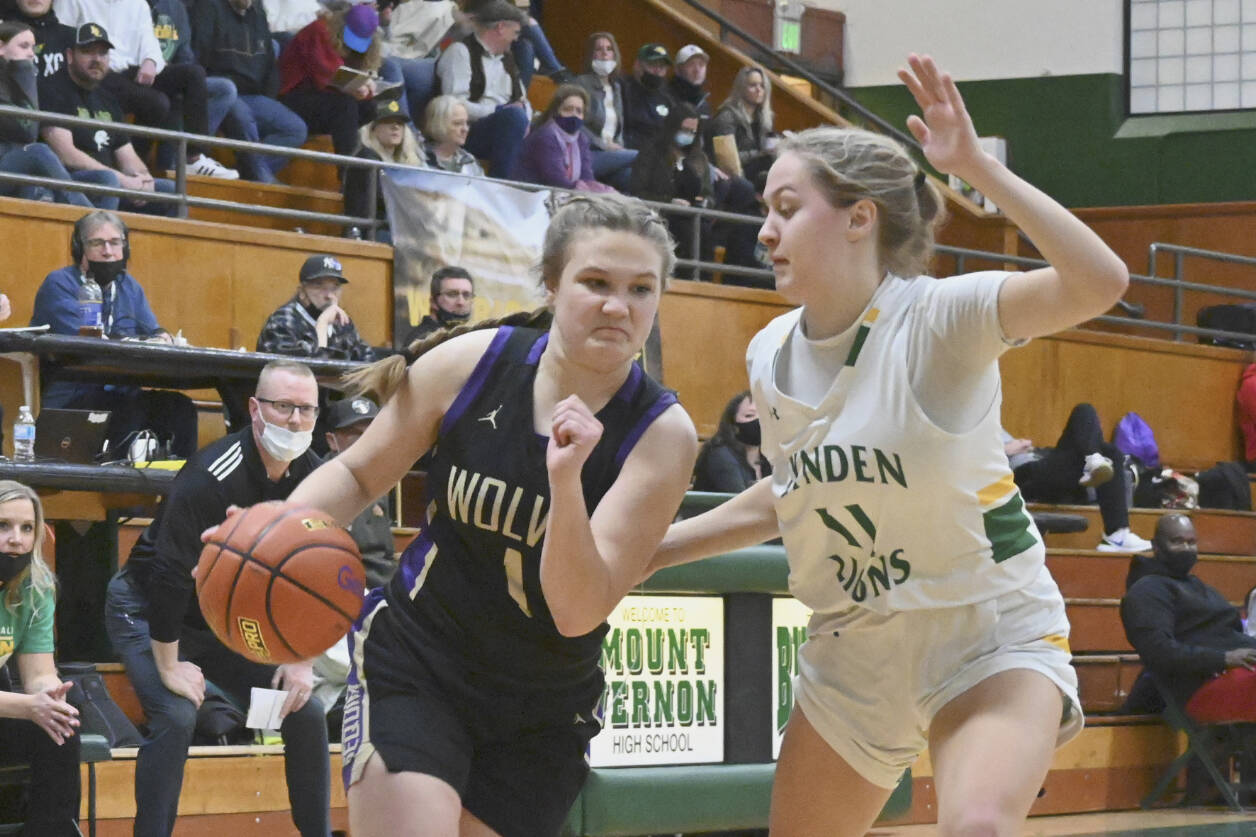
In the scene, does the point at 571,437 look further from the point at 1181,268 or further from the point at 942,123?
the point at 1181,268

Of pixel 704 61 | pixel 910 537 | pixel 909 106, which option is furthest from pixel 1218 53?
pixel 910 537

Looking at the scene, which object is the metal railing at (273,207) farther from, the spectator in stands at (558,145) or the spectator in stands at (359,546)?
the spectator in stands at (359,546)

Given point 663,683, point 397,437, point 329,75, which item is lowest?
point 663,683

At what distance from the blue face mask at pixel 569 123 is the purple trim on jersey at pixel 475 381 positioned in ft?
29.4

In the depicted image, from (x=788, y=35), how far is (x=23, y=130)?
1115cm

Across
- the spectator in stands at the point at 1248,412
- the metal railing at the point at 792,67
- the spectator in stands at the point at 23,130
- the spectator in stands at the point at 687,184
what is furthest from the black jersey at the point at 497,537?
the metal railing at the point at 792,67

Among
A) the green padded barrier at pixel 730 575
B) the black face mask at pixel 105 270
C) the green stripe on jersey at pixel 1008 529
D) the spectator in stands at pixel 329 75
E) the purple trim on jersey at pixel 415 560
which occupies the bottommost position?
the green padded barrier at pixel 730 575

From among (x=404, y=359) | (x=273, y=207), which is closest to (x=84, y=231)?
(x=273, y=207)

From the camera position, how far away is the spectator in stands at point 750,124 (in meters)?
14.3

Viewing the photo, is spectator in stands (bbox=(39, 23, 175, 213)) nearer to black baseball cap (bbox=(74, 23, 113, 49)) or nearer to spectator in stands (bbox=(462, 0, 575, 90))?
black baseball cap (bbox=(74, 23, 113, 49))

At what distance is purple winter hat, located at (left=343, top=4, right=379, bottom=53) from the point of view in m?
12.2

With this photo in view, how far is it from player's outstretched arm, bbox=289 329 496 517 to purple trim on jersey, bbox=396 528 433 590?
0.14 m

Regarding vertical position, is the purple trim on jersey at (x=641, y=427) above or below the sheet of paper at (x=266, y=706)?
above

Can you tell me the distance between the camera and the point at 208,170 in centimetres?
1148
